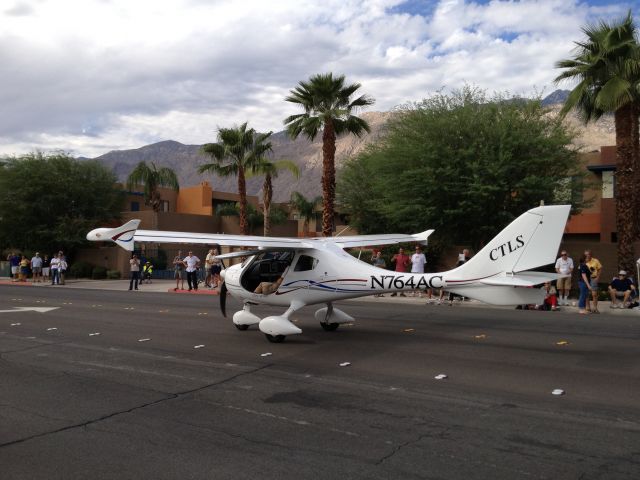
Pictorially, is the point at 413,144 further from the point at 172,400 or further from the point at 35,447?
the point at 35,447

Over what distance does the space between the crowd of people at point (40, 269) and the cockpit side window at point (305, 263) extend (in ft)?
83.0

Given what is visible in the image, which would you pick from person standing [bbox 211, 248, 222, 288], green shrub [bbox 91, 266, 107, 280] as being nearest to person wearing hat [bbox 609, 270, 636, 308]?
person standing [bbox 211, 248, 222, 288]

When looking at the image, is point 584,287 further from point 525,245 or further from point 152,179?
point 152,179

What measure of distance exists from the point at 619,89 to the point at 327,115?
1243 centimetres

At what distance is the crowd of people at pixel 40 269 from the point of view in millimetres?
33344

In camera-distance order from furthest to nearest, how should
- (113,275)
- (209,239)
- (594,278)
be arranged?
1. (113,275)
2. (594,278)
3. (209,239)

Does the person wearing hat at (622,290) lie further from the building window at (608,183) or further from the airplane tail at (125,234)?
the building window at (608,183)

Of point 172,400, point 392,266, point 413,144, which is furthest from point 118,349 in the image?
point 392,266

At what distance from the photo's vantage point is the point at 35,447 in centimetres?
567

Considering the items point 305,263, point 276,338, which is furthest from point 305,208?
point 276,338

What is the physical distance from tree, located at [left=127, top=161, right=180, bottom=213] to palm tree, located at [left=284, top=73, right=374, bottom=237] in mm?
17385

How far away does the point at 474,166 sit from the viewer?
23.0 metres

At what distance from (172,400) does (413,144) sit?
64.6ft

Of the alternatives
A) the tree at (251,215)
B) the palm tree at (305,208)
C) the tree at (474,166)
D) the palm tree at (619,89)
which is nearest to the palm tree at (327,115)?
the tree at (474,166)
